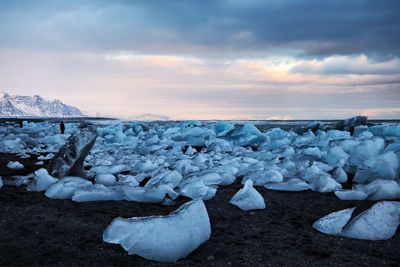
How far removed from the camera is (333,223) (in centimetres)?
244

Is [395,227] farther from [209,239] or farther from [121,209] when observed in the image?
[121,209]

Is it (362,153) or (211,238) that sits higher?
(362,153)

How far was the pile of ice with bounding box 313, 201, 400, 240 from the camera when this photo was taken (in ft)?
7.57

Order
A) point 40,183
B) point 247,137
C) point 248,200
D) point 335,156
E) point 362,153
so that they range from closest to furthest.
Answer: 1. point 248,200
2. point 40,183
3. point 362,153
4. point 335,156
5. point 247,137

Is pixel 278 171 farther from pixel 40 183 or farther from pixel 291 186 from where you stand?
pixel 40 183

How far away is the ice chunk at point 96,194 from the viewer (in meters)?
3.03

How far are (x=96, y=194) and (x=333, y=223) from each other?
180cm

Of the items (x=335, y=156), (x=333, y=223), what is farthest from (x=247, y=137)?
(x=333, y=223)

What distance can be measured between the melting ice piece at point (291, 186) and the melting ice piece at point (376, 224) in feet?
3.76

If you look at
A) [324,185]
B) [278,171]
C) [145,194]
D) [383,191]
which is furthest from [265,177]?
[145,194]

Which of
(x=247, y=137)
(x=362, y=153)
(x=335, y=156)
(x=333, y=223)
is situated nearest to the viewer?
(x=333, y=223)

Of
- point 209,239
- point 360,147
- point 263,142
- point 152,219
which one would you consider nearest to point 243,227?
point 209,239

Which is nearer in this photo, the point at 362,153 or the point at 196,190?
the point at 196,190

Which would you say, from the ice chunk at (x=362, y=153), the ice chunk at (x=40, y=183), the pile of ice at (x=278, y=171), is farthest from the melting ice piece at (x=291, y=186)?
the ice chunk at (x=40, y=183)
